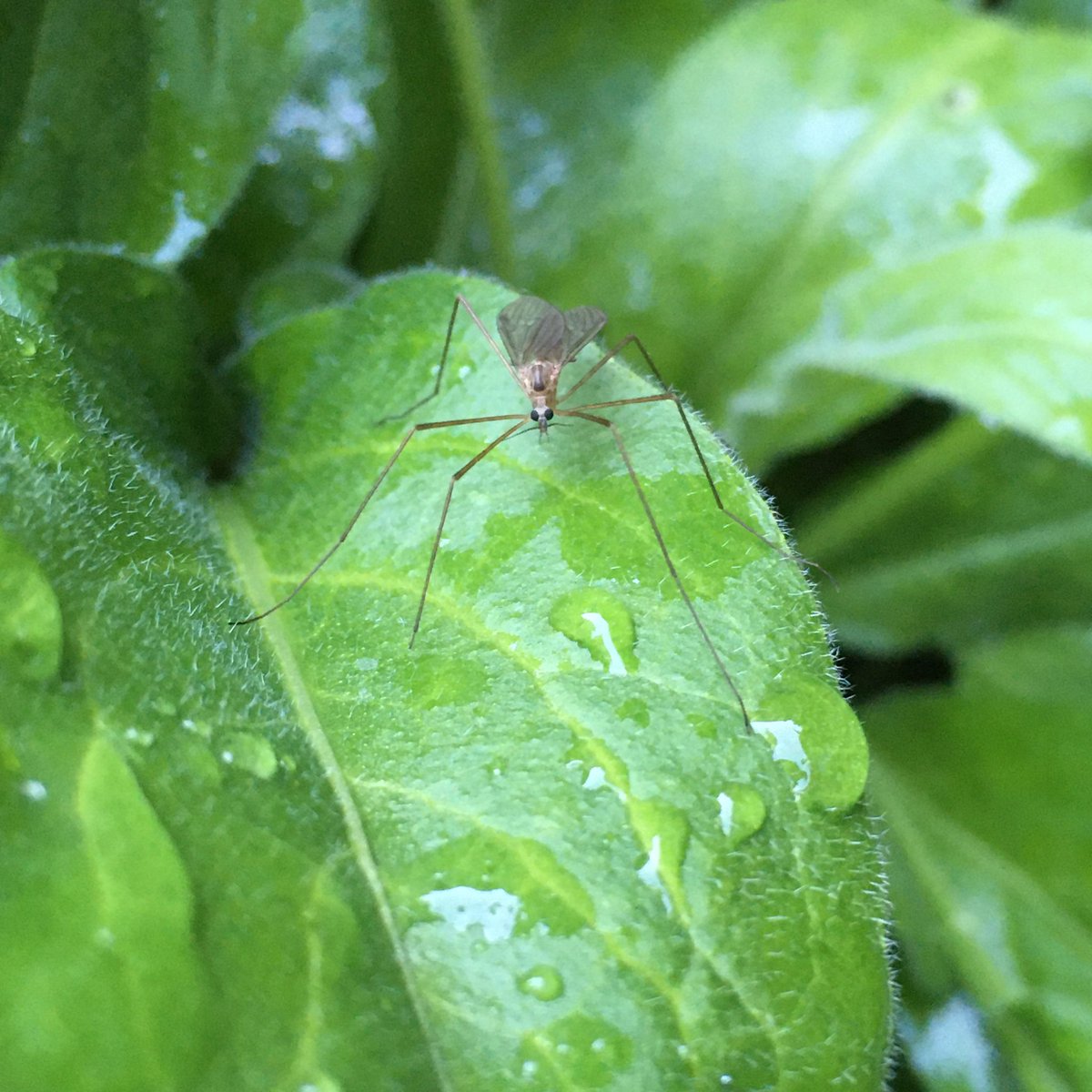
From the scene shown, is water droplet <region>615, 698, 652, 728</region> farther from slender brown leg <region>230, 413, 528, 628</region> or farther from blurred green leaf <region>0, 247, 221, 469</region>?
blurred green leaf <region>0, 247, 221, 469</region>

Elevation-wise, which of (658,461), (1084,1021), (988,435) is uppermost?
(658,461)

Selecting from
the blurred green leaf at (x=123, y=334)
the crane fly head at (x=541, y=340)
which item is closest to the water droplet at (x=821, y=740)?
the crane fly head at (x=541, y=340)

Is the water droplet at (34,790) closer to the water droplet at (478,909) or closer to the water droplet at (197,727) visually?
the water droplet at (197,727)

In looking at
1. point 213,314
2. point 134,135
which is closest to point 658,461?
point 134,135

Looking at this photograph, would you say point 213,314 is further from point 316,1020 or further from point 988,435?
point 988,435

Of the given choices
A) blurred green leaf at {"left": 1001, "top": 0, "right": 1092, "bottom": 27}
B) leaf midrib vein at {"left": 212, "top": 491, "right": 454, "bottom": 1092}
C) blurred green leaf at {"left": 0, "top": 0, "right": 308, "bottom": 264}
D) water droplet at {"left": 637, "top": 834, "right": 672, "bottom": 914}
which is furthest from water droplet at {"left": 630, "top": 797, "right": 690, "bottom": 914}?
blurred green leaf at {"left": 1001, "top": 0, "right": 1092, "bottom": 27}

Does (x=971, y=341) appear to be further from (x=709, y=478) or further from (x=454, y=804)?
(x=454, y=804)

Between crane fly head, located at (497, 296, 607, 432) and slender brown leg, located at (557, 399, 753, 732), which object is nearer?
slender brown leg, located at (557, 399, 753, 732)

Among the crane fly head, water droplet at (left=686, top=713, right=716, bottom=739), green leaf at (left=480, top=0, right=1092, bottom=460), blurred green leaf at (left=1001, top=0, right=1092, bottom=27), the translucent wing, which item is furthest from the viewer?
blurred green leaf at (left=1001, top=0, right=1092, bottom=27)
